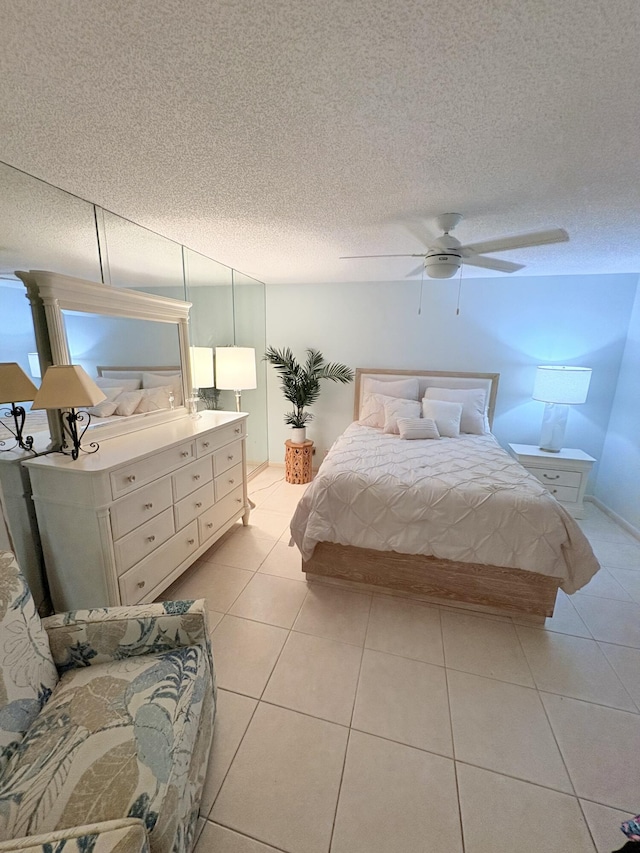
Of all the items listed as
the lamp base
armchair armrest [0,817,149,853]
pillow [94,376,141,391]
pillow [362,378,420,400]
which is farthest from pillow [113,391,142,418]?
the lamp base

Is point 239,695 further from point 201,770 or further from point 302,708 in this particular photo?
point 201,770

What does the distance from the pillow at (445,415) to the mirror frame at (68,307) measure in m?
2.47

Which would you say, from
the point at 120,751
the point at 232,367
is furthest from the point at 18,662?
the point at 232,367

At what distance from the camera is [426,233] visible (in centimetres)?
224

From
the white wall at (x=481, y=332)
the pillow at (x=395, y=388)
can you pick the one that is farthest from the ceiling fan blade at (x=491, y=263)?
the pillow at (x=395, y=388)

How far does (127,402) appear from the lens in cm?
221

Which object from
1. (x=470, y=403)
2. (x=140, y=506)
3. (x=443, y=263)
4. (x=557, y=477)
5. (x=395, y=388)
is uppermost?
(x=443, y=263)

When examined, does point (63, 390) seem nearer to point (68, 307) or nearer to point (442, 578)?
point (68, 307)

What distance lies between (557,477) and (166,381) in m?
3.62

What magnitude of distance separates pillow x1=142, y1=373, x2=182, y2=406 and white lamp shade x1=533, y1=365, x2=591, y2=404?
10.8 feet

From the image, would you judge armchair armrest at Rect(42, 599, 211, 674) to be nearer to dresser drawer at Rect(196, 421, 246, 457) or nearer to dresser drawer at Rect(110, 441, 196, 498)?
dresser drawer at Rect(110, 441, 196, 498)

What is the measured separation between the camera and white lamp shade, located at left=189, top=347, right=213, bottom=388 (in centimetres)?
293

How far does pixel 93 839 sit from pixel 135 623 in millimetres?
619

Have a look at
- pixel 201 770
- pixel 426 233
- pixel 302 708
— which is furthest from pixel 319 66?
pixel 302 708
